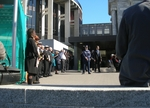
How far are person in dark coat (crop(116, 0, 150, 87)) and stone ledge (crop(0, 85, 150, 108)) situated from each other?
0.25m

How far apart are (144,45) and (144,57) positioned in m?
0.15

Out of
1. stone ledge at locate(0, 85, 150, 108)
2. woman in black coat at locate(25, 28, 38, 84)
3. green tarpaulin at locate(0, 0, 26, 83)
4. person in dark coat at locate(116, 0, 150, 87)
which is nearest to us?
stone ledge at locate(0, 85, 150, 108)

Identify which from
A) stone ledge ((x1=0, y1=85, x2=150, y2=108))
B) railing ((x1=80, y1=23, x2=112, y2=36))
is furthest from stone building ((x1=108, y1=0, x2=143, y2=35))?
stone ledge ((x1=0, y1=85, x2=150, y2=108))

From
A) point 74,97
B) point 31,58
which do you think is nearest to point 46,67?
point 31,58

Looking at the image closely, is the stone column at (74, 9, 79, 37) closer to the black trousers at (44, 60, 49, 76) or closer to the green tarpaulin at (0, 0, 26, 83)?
the black trousers at (44, 60, 49, 76)

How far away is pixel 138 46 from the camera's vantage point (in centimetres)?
257

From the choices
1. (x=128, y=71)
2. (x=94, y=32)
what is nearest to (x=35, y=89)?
(x=128, y=71)

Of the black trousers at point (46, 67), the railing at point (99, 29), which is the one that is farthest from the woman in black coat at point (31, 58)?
the railing at point (99, 29)

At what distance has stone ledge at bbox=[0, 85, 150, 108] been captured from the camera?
233 cm

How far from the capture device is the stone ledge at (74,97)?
7.64ft

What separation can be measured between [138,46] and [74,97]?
99 cm

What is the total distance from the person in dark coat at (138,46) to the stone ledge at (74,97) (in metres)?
0.25

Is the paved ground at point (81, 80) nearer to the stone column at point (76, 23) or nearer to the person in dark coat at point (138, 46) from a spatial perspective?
the person in dark coat at point (138, 46)

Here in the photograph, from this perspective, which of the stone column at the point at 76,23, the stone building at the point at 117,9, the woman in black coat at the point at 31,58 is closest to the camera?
the woman in black coat at the point at 31,58
